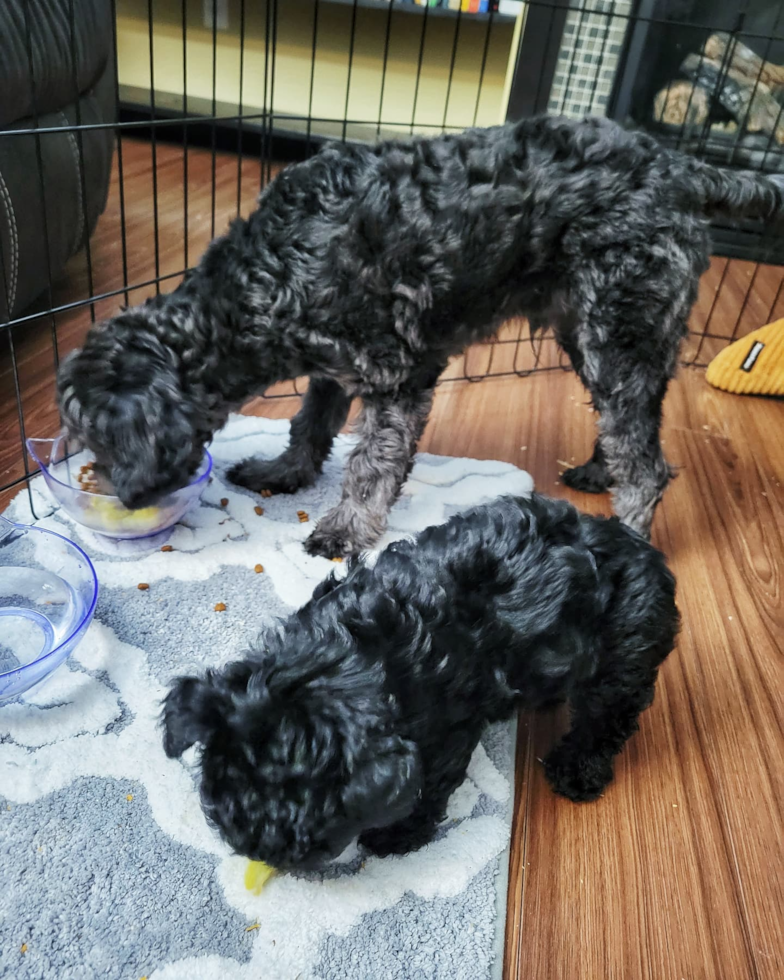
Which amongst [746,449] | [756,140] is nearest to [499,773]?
[746,449]

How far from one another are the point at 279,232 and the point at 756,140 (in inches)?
154

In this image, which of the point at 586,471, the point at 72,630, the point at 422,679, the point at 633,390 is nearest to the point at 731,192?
the point at 633,390

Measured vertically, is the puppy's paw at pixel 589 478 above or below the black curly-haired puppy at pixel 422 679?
below

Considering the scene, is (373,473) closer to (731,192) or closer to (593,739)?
(593,739)

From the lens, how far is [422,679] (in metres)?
1.08

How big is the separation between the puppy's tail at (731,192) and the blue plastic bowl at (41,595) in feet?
5.82

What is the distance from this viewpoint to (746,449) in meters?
2.74

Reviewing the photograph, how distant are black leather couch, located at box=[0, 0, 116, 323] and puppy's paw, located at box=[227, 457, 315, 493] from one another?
0.73 meters

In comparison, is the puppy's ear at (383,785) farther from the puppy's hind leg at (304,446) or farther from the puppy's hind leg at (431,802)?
the puppy's hind leg at (304,446)

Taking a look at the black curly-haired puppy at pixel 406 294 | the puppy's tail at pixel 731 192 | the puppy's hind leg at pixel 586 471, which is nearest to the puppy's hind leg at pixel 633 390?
the black curly-haired puppy at pixel 406 294

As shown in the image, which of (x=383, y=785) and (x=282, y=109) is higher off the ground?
(x=383, y=785)

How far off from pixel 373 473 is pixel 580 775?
91 centimetres

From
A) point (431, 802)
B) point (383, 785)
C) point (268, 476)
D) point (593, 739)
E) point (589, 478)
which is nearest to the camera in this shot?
point (383, 785)

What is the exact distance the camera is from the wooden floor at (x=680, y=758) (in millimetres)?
1240
